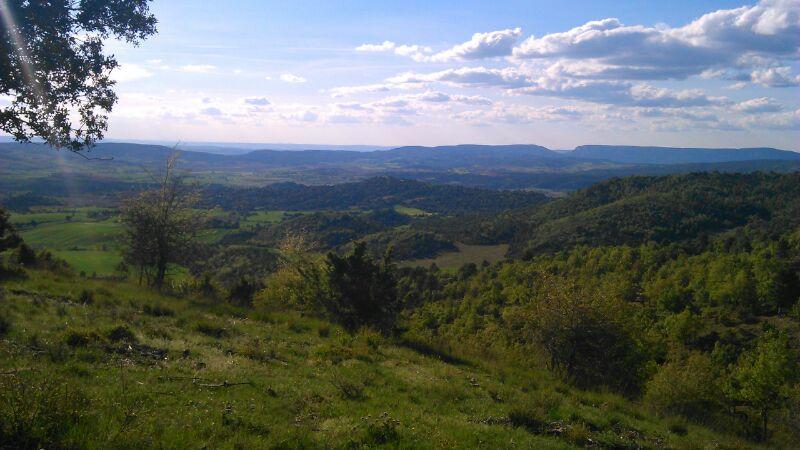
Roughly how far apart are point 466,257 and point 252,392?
Answer: 327 feet

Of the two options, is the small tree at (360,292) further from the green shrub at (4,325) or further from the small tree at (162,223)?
the green shrub at (4,325)

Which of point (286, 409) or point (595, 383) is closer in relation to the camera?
point (286, 409)

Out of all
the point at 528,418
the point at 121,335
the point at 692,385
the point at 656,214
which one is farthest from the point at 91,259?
the point at 656,214

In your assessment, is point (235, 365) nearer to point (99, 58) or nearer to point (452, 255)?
point (99, 58)

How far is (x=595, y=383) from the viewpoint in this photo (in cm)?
1423

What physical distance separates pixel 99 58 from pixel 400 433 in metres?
8.92

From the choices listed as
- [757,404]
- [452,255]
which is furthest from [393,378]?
[452,255]

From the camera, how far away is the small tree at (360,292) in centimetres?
1822

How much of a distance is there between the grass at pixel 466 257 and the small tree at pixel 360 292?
259 ft

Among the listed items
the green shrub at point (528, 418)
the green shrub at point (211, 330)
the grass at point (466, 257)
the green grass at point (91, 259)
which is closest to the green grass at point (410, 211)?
the grass at point (466, 257)

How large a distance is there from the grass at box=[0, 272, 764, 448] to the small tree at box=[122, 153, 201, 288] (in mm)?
8062

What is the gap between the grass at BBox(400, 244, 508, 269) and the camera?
99938mm

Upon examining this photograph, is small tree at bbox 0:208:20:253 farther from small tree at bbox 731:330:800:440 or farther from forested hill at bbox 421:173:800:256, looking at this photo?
forested hill at bbox 421:173:800:256

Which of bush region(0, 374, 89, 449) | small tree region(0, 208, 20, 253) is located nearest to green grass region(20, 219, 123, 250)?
small tree region(0, 208, 20, 253)
